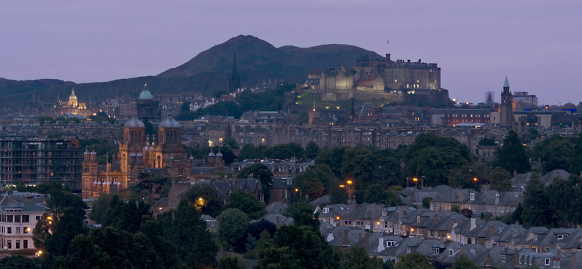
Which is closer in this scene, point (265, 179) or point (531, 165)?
point (265, 179)

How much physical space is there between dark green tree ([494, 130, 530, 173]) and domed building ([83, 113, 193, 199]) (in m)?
39.1

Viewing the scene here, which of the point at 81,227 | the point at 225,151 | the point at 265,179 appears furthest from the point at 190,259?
the point at 225,151

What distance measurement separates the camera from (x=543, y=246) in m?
82.1

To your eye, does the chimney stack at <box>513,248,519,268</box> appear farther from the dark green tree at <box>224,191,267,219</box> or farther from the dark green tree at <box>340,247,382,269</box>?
the dark green tree at <box>224,191,267,219</box>

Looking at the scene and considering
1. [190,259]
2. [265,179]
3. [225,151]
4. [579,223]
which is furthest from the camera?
[225,151]

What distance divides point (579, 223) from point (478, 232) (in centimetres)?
1021

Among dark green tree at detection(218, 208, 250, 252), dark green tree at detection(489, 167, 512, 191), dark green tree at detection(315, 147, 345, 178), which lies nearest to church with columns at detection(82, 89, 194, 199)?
dark green tree at detection(315, 147, 345, 178)

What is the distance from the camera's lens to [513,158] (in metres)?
140

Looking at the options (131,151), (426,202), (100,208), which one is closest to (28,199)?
(100,208)

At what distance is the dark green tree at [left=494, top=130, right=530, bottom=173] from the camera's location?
139875mm

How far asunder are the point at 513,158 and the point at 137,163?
47659mm

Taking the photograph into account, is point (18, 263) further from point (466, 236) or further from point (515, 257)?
point (466, 236)

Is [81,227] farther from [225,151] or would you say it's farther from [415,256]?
[225,151]

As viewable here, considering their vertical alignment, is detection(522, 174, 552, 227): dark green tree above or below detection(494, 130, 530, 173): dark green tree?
below
